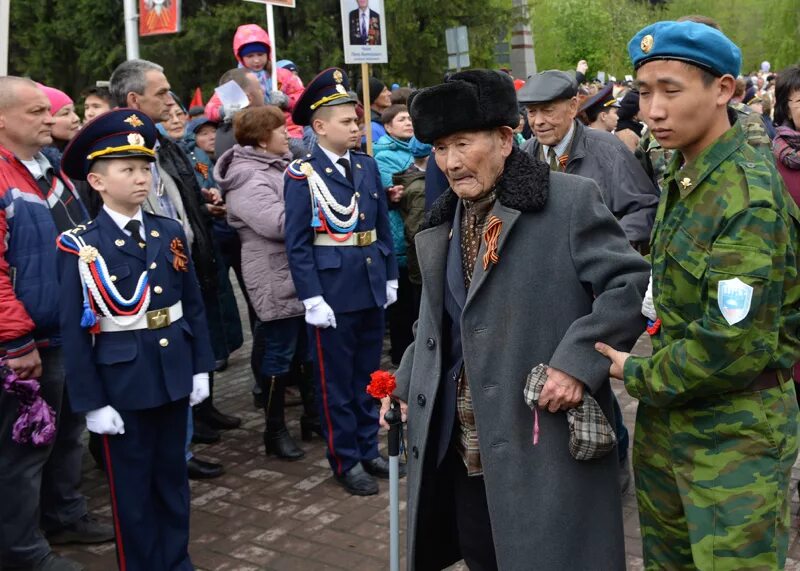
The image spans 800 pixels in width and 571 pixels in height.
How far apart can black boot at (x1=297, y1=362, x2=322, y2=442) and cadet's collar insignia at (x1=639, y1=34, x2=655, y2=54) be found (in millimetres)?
3827

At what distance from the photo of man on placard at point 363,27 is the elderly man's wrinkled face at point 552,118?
11.9 ft

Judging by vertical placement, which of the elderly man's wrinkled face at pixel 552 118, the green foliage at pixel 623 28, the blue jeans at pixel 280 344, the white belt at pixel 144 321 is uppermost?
the green foliage at pixel 623 28

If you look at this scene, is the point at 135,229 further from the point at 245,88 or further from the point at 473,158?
the point at 245,88

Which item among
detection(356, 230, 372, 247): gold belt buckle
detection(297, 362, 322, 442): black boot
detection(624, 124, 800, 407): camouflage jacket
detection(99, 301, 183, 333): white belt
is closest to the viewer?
detection(624, 124, 800, 407): camouflage jacket

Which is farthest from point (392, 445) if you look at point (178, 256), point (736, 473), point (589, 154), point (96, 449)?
point (96, 449)

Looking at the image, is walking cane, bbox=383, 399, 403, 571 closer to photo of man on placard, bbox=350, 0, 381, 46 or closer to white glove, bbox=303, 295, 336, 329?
white glove, bbox=303, 295, 336, 329

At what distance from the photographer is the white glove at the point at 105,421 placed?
12.3 feet

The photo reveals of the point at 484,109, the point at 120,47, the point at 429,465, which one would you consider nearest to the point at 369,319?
the point at 429,465

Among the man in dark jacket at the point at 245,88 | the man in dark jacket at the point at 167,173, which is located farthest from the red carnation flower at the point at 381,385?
the man in dark jacket at the point at 245,88

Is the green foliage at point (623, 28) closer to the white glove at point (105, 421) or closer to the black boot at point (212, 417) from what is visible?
the black boot at point (212, 417)

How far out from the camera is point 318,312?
505cm

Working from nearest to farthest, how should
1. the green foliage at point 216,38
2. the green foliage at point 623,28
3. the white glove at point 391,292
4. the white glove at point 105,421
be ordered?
the white glove at point 105,421, the white glove at point 391,292, the green foliage at point 216,38, the green foliage at point 623,28

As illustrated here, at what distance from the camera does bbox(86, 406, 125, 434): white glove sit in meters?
3.76

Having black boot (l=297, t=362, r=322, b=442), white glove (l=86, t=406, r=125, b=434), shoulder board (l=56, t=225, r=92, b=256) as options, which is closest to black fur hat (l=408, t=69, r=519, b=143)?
shoulder board (l=56, t=225, r=92, b=256)
